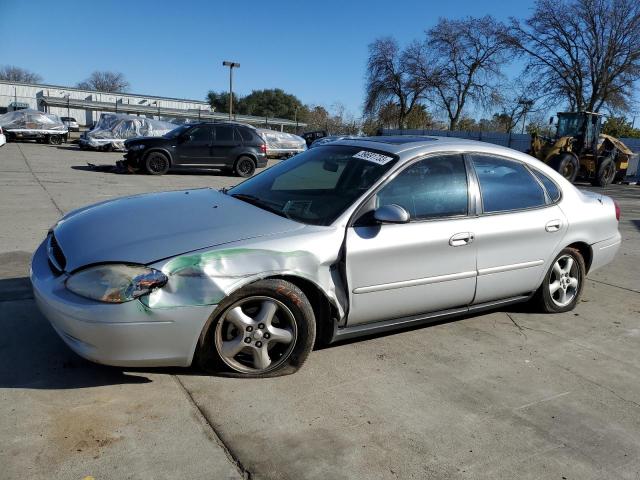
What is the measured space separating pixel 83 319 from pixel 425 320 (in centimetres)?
227

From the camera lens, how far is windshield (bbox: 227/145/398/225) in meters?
3.62

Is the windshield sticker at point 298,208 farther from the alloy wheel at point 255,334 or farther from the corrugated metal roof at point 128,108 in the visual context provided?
the corrugated metal roof at point 128,108

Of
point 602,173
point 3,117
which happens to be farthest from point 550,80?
point 3,117

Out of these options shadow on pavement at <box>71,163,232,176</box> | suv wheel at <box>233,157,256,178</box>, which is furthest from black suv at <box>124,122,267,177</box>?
shadow on pavement at <box>71,163,232,176</box>

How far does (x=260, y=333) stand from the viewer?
124 inches

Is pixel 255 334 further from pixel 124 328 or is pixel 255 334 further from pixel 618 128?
pixel 618 128

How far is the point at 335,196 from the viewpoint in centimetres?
377

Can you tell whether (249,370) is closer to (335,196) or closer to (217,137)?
(335,196)

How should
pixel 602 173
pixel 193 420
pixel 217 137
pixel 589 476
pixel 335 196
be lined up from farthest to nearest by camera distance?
pixel 602 173
pixel 217 137
pixel 335 196
pixel 193 420
pixel 589 476

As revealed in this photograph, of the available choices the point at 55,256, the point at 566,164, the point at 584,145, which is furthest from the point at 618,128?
the point at 55,256

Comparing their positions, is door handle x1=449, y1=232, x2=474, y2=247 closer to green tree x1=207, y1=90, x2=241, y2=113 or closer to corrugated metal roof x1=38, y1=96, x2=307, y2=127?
corrugated metal roof x1=38, y1=96, x2=307, y2=127

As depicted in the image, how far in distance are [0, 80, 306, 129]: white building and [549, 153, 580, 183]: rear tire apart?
33.4m

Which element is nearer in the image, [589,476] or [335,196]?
[589,476]

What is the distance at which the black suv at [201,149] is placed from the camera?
15.5 m
